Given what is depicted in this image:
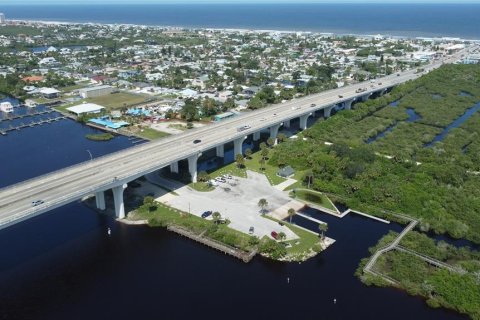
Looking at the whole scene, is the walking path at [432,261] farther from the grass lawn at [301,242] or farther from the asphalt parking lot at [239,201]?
the asphalt parking lot at [239,201]

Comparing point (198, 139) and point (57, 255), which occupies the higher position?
point (198, 139)

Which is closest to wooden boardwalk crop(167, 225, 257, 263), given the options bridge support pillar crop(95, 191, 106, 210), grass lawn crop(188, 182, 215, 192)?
bridge support pillar crop(95, 191, 106, 210)

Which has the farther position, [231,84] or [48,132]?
[231,84]

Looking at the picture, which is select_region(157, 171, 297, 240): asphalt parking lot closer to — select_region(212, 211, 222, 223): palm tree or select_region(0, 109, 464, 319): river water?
select_region(212, 211, 222, 223): palm tree

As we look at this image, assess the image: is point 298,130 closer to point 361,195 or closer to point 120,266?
point 361,195

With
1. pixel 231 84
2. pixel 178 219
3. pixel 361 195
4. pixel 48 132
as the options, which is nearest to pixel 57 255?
pixel 178 219

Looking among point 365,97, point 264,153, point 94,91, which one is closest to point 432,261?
point 264,153
